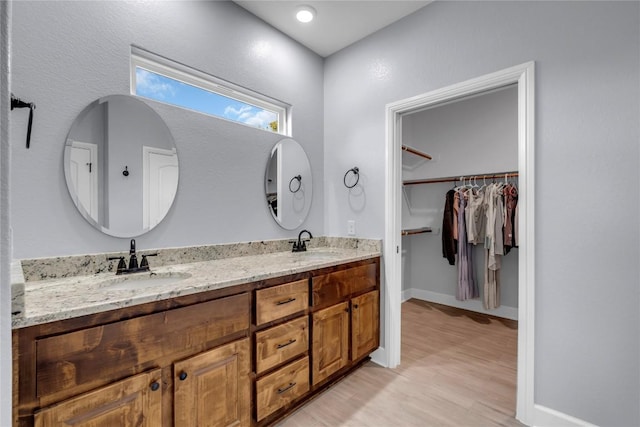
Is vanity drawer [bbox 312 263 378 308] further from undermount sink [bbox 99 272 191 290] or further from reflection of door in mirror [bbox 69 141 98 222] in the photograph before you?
reflection of door in mirror [bbox 69 141 98 222]

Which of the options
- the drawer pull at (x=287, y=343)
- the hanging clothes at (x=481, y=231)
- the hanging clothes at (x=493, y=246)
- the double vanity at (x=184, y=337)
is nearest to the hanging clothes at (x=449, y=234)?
the hanging clothes at (x=481, y=231)

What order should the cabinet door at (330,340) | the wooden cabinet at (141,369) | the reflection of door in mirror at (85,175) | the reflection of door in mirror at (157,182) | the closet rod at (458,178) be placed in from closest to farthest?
1. the wooden cabinet at (141,369)
2. the reflection of door in mirror at (85,175)
3. the reflection of door in mirror at (157,182)
4. the cabinet door at (330,340)
5. the closet rod at (458,178)

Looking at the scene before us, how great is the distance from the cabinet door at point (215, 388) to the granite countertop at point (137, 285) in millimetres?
320

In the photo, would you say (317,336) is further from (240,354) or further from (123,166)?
(123,166)

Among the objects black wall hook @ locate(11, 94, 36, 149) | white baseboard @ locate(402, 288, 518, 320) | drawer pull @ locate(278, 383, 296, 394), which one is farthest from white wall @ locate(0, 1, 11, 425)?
white baseboard @ locate(402, 288, 518, 320)

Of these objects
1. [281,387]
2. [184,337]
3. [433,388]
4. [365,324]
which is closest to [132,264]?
[184,337]

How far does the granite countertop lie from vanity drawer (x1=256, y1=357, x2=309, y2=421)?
56 cm

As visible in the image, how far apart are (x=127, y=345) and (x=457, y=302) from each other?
3.73 meters

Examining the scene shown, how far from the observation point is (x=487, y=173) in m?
3.54

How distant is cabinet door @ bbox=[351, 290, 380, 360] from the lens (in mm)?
2176

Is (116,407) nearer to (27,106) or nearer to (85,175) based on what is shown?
(85,175)

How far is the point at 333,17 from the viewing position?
2.31 meters

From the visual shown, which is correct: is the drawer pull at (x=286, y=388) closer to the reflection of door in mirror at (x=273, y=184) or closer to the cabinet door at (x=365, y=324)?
the cabinet door at (x=365, y=324)

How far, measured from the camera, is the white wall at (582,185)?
4.81ft
